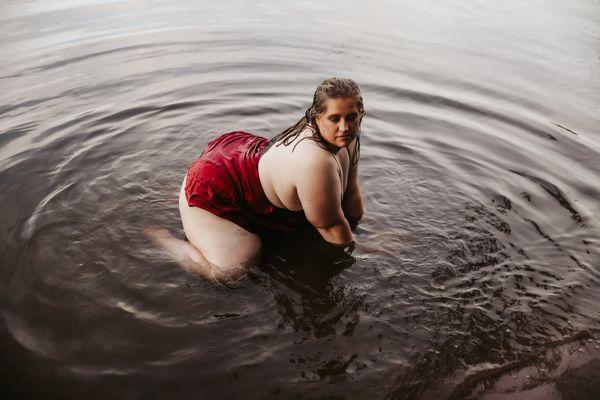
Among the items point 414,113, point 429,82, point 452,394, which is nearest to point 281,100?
point 414,113

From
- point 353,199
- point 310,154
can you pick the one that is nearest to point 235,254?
point 310,154

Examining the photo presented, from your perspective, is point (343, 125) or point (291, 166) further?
point (291, 166)

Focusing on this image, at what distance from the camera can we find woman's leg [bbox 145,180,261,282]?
325 cm

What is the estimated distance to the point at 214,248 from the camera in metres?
3.28

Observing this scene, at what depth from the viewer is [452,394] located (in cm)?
243

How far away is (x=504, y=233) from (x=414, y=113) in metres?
2.81

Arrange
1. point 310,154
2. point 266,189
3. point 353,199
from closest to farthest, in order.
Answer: point 310,154, point 266,189, point 353,199

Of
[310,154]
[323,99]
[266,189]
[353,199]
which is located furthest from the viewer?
[353,199]

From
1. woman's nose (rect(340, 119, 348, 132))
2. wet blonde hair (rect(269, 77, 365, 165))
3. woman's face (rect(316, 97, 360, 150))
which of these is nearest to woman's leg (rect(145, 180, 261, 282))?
wet blonde hair (rect(269, 77, 365, 165))

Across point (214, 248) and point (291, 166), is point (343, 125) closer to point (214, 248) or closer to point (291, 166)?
point (291, 166)

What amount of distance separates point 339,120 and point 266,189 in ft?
2.68

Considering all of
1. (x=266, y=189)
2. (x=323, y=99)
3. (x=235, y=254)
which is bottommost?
(x=235, y=254)

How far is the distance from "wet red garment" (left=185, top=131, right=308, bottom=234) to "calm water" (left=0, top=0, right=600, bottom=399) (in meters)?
0.47

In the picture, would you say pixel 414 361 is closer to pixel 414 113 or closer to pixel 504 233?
pixel 504 233
